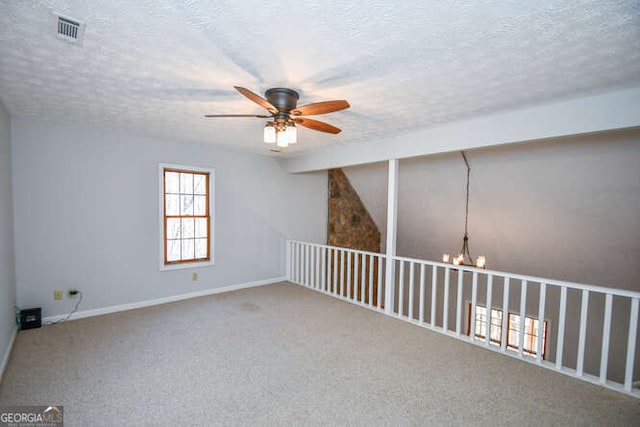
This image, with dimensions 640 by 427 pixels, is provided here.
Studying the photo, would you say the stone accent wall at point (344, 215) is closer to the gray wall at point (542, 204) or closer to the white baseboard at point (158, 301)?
the gray wall at point (542, 204)

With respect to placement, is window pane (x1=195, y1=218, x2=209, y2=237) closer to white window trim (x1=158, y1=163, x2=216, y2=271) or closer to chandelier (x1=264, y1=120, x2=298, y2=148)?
white window trim (x1=158, y1=163, x2=216, y2=271)

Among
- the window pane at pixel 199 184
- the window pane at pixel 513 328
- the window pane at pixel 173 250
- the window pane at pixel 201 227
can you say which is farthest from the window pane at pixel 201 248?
the window pane at pixel 513 328

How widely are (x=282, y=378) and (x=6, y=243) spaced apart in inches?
121

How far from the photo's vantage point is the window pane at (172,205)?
15.6 ft

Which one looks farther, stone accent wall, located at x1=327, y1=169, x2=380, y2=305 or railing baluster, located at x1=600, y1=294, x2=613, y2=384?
stone accent wall, located at x1=327, y1=169, x2=380, y2=305

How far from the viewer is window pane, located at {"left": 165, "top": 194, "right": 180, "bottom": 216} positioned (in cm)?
474

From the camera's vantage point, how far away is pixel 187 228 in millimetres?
4957

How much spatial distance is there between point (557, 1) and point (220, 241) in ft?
16.1

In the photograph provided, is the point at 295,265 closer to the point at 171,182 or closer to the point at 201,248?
the point at 201,248

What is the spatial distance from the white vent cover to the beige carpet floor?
2.50 m

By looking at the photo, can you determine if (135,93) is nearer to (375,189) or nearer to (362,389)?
(362,389)

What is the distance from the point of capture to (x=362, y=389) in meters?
2.54

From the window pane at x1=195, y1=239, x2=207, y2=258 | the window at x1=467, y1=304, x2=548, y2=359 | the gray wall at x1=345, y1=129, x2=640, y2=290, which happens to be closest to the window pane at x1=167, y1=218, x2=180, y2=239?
the window pane at x1=195, y1=239, x2=207, y2=258

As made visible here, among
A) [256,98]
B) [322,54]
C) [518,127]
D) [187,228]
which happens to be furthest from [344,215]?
[322,54]
